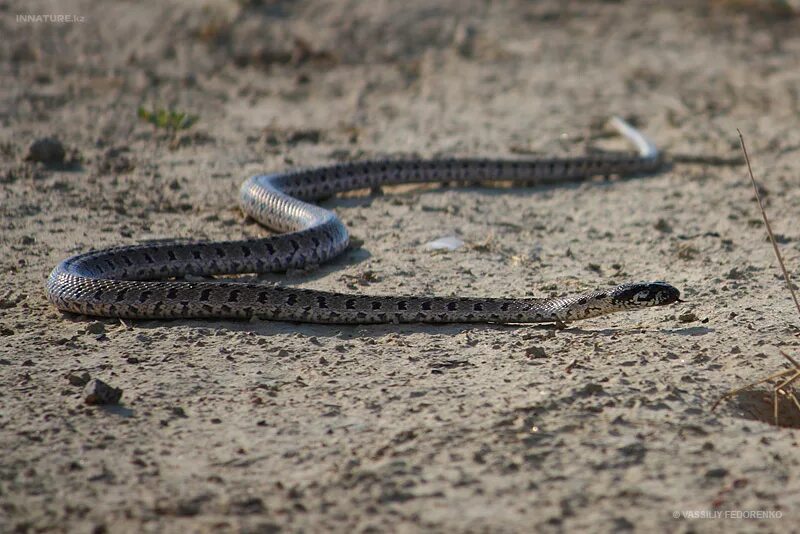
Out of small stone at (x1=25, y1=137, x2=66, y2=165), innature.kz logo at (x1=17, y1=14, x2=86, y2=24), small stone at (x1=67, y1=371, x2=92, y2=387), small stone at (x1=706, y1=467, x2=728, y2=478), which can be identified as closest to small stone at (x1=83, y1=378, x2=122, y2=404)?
small stone at (x1=67, y1=371, x2=92, y2=387)

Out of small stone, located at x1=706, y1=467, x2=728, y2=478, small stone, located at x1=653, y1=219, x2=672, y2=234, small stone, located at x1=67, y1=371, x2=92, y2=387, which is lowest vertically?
small stone, located at x1=653, y1=219, x2=672, y2=234

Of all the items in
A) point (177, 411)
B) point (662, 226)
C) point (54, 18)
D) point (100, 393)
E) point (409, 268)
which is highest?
point (54, 18)

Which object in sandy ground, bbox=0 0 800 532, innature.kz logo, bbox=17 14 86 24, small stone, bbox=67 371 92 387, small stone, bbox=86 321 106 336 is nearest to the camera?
sandy ground, bbox=0 0 800 532

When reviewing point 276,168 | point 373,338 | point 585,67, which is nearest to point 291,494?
point 373,338

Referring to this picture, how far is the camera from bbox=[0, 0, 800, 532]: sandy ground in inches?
231

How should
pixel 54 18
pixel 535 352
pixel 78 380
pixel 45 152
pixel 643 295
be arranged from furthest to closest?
pixel 54 18, pixel 45 152, pixel 643 295, pixel 535 352, pixel 78 380

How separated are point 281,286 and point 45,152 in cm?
548

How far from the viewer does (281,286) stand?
889 centimetres

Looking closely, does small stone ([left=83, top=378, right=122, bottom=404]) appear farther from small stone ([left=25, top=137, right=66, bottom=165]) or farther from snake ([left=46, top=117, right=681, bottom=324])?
small stone ([left=25, top=137, right=66, bottom=165])

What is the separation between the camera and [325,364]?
768cm

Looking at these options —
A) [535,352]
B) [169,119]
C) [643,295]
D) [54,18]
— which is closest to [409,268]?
[643,295]

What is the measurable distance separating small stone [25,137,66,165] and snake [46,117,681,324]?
2.59 meters

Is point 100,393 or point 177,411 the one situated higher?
point 100,393

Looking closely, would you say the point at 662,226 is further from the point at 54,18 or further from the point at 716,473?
the point at 54,18
